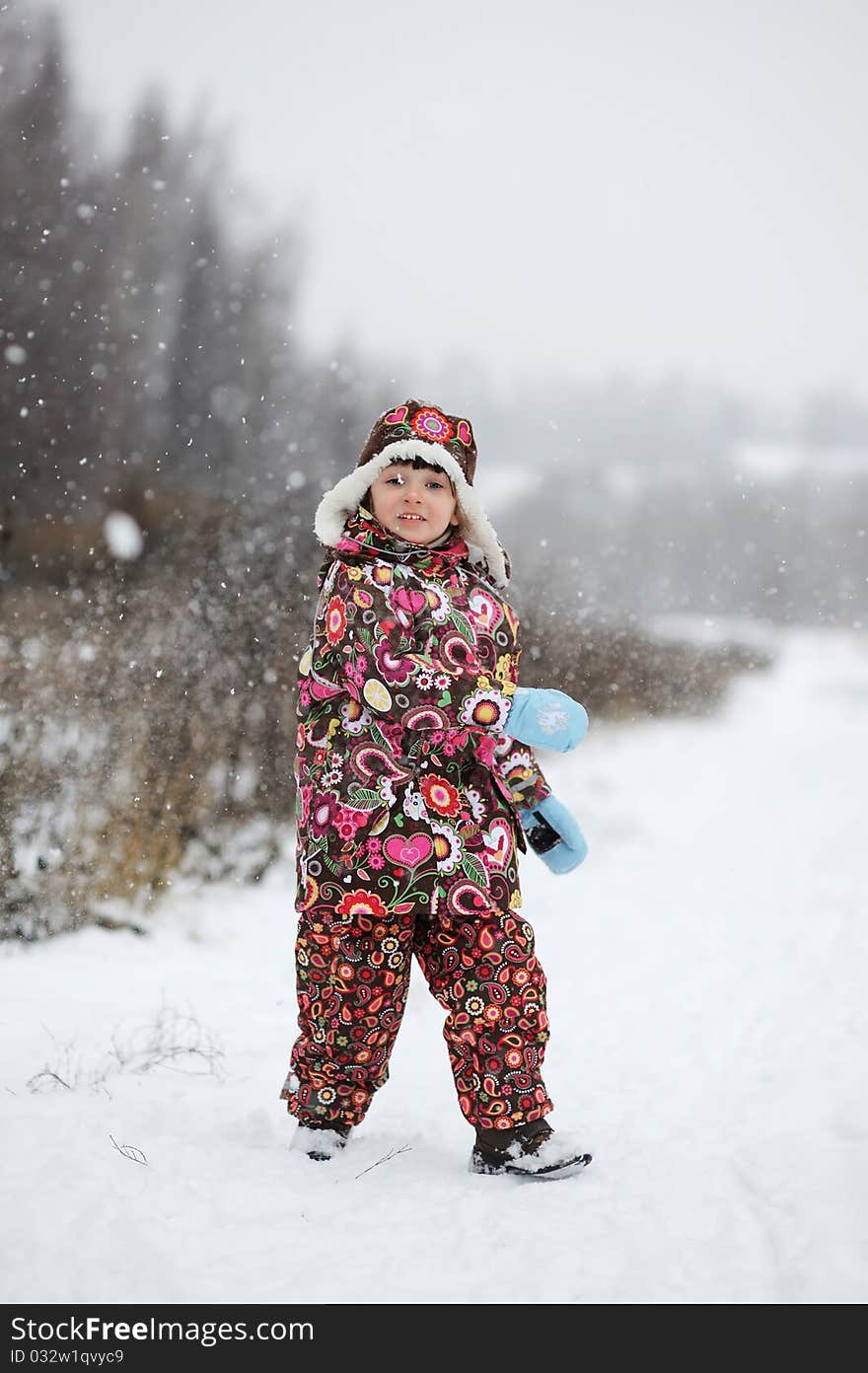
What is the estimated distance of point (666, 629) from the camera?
5.96 m

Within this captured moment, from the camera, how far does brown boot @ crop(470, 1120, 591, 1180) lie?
176cm

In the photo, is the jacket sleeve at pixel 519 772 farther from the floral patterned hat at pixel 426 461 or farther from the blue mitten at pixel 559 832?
the floral patterned hat at pixel 426 461

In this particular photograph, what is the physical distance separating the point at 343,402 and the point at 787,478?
3077 millimetres

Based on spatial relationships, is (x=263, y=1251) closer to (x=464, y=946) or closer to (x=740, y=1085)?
(x=464, y=946)

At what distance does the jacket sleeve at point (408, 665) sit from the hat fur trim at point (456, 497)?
0.79ft

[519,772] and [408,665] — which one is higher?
[408,665]

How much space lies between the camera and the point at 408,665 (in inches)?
72.3

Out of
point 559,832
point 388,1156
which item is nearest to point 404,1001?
point 388,1156

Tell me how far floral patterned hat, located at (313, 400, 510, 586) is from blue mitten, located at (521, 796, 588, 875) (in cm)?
55

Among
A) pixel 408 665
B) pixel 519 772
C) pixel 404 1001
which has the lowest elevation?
pixel 404 1001

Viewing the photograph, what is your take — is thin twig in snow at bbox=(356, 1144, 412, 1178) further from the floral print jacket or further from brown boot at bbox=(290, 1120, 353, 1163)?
the floral print jacket

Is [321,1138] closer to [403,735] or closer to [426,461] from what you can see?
[403,735]

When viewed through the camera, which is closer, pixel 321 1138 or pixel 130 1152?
pixel 130 1152

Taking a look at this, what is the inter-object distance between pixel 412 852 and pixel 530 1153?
0.61m
